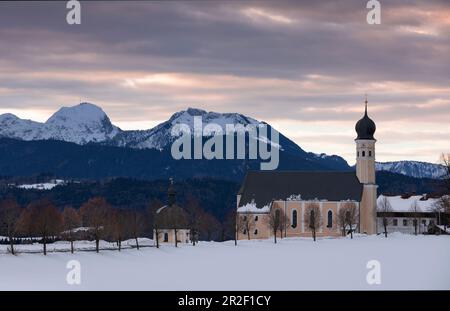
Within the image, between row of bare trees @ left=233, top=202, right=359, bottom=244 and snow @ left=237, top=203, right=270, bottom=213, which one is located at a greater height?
snow @ left=237, top=203, right=270, bottom=213

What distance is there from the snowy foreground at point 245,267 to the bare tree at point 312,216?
2430 centimetres

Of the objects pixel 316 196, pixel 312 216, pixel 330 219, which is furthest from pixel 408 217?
pixel 312 216

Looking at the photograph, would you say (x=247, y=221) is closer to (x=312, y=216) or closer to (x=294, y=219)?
(x=294, y=219)

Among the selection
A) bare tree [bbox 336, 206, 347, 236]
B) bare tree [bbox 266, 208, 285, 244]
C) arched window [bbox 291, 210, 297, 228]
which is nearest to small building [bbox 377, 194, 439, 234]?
bare tree [bbox 336, 206, 347, 236]

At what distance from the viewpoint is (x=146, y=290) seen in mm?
88000

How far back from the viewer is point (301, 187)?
182125 millimetres

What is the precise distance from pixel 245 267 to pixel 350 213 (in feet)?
213

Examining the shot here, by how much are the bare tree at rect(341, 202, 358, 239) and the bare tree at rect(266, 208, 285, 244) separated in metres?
9.84

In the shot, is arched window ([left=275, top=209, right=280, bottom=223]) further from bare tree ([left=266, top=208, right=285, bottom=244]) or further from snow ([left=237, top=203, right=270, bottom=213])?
snow ([left=237, top=203, right=270, bottom=213])

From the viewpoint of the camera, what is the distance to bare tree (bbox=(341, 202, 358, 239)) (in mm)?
170500
